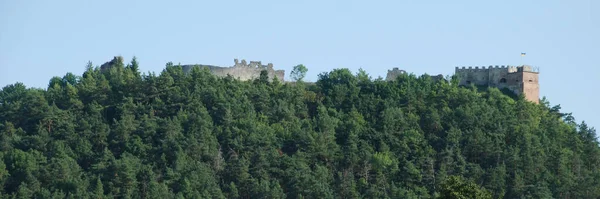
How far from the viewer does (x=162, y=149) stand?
3930 inches

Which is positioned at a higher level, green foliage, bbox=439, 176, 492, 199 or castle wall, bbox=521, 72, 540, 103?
castle wall, bbox=521, 72, 540, 103

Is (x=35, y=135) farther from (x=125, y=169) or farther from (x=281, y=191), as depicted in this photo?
(x=281, y=191)

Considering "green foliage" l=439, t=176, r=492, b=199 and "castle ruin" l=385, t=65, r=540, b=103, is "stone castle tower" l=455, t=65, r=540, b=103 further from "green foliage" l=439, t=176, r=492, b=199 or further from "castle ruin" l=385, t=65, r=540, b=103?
"green foliage" l=439, t=176, r=492, b=199

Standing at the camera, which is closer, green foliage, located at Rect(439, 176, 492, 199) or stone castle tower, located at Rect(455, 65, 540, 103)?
green foliage, located at Rect(439, 176, 492, 199)

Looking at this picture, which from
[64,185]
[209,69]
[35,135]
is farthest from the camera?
[209,69]

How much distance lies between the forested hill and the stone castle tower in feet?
3.93

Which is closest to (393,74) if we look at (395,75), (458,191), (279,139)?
(395,75)

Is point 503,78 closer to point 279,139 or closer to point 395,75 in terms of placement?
point 395,75

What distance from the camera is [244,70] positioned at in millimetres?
110250

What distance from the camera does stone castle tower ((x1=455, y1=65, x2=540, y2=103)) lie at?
111 meters

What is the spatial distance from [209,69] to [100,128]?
9.51 m

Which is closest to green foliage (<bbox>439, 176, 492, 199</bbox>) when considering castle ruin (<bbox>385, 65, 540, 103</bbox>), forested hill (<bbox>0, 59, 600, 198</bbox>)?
forested hill (<bbox>0, 59, 600, 198</bbox>)

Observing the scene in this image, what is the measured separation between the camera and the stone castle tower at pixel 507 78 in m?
111

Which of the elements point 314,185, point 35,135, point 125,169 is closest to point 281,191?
point 314,185
